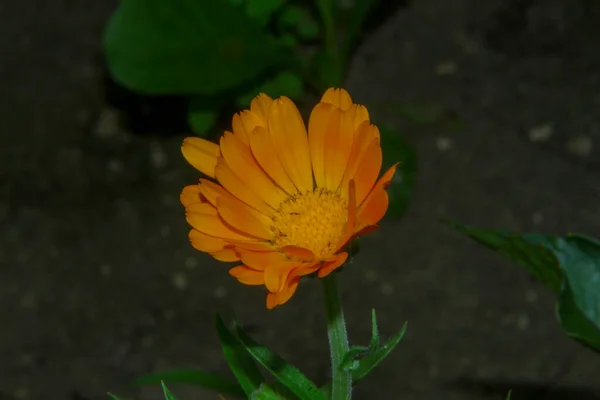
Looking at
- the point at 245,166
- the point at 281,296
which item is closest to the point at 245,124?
the point at 245,166

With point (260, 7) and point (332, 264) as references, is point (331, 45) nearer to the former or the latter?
point (260, 7)

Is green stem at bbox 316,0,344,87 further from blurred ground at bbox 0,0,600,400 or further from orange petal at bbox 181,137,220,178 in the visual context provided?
orange petal at bbox 181,137,220,178

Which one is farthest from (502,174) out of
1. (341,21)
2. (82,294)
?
(82,294)

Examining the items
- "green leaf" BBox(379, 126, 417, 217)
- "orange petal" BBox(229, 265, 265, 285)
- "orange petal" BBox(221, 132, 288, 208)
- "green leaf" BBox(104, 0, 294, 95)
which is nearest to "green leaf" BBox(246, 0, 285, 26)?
"green leaf" BBox(104, 0, 294, 95)

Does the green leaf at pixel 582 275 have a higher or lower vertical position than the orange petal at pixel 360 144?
lower

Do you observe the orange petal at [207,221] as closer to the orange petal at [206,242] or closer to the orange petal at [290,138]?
the orange petal at [206,242]

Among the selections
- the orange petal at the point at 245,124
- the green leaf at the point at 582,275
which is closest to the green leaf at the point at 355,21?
the green leaf at the point at 582,275

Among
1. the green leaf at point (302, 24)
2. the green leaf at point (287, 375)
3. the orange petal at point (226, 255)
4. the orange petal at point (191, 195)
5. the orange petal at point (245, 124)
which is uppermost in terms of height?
the orange petal at point (245, 124)

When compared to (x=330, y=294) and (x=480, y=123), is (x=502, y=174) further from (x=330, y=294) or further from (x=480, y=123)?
(x=330, y=294)
